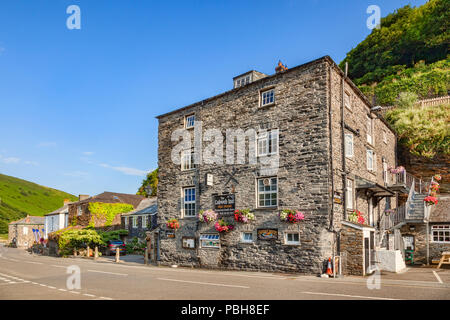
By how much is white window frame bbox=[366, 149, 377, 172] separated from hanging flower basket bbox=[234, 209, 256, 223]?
8.41m

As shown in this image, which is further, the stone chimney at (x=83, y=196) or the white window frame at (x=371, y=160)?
the stone chimney at (x=83, y=196)

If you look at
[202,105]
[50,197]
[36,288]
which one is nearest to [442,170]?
[202,105]

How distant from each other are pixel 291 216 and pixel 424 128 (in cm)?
1956

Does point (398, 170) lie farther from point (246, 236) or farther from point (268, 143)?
point (246, 236)

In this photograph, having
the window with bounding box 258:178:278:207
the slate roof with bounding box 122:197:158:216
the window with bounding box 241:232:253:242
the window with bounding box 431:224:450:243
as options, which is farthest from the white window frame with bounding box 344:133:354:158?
the slate roof with bounding box 122:197:158:216

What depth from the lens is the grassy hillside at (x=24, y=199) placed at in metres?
112

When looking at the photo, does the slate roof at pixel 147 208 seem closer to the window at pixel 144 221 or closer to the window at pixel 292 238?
the window at pixel 144 221

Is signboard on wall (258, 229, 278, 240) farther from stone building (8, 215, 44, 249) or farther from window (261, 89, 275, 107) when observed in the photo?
stone building (8, 215, 44, 249)

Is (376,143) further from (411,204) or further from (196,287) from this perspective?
(196,287)

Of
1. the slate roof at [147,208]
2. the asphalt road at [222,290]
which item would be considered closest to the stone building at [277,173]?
the asphalt road at [222,290]

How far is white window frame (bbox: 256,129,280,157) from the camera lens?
19.3 meters

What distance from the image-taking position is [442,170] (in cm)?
2923

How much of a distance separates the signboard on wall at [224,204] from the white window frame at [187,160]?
3128 millimetres
